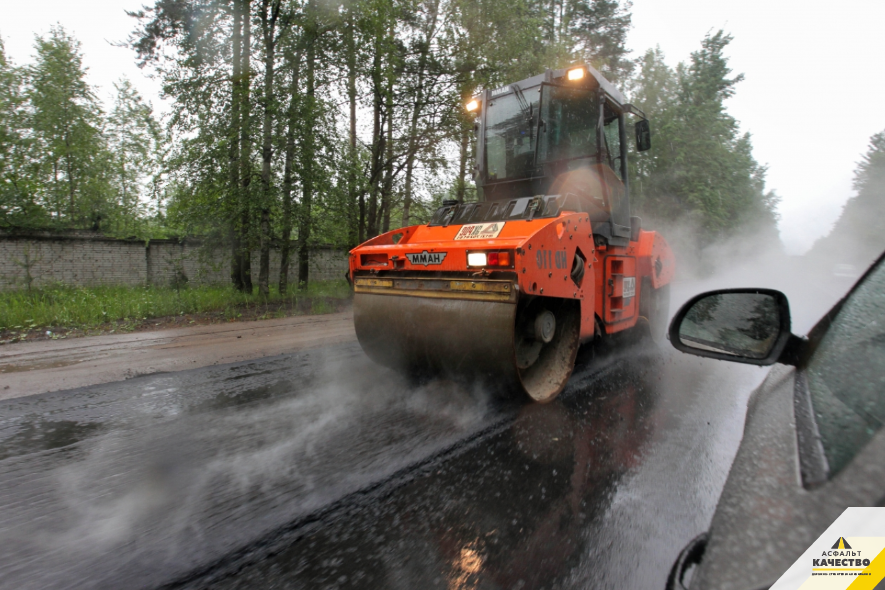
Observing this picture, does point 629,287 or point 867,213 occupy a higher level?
point 867,213

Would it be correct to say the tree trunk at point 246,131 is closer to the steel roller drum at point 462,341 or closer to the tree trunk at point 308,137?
the tree trunk at point 308,137

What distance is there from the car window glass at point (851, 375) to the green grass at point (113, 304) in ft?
35.2

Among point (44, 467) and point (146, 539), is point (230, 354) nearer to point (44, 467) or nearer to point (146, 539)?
point (44, 467)

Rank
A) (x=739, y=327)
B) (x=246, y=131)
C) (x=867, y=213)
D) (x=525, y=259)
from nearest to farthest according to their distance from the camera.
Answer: (x=739, y=327) → (x=525, y=259) → (x=867, y=213) → (x=246, y=131)

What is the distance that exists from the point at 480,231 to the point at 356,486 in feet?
8.05

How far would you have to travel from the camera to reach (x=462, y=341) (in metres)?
3.69

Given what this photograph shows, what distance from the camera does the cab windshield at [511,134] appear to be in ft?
17.5

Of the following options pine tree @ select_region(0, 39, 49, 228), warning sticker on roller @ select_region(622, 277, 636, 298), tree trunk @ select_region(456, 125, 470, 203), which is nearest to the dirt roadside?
warning sticker on roller @ select_region(622, 277, 636, 298)

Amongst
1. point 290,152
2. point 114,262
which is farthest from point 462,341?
point 114,262

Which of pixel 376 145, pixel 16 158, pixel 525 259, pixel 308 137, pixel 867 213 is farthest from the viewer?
pixel 16 158

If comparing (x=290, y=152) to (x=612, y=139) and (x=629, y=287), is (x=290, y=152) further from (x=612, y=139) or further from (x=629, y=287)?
(x=629, y=287)

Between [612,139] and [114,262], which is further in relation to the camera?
[114,262]

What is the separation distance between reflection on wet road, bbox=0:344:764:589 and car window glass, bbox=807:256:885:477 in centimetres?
116

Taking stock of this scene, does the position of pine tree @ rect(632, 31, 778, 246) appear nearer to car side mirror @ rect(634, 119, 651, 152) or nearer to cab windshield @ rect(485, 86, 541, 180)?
car side mirror @ rect(634, 119, 651, 152)
